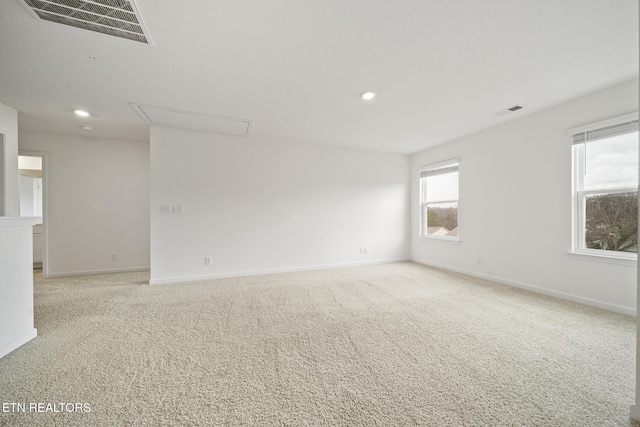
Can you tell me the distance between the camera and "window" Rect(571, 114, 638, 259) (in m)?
2.38

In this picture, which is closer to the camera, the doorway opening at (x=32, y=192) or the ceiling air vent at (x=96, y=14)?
the ceiling air vent at (x=96, y=14)

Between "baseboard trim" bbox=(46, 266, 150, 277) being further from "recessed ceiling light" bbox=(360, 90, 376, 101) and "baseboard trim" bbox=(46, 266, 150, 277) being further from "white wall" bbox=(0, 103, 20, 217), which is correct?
"recessed ceiling light" bbox=(360, 90, 376, 101)

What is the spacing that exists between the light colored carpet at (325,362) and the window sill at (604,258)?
55 centimetres

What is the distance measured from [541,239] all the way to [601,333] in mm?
1316

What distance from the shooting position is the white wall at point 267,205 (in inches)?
140

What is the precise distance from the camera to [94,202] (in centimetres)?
409

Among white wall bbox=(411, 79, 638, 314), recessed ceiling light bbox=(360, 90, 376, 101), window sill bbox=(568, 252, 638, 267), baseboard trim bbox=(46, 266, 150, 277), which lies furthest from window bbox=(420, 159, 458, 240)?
baseboard trim bbox=(46, 266, 150, 277)

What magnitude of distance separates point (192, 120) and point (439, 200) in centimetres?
462

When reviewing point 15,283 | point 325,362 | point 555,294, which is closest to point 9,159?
point 15,283

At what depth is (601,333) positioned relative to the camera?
6.59ft

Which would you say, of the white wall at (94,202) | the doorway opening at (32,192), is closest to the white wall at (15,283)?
the white wall at (94,202)

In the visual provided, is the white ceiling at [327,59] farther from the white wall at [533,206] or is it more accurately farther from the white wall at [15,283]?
the white wall at [15,283]

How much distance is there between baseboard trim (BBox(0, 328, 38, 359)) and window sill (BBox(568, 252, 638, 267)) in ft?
18.2

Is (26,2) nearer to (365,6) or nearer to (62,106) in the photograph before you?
(62,106)
